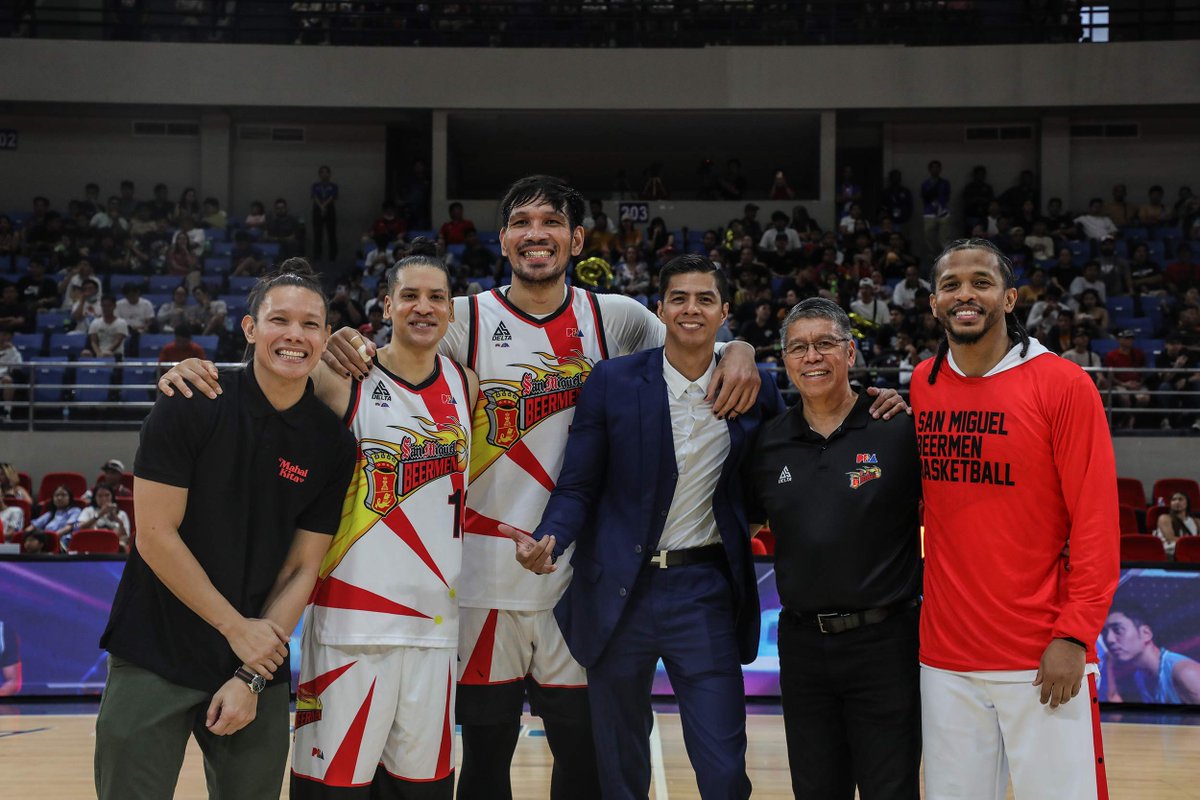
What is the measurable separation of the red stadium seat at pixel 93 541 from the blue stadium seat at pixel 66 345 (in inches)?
195

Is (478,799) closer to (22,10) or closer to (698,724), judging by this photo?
(698,724)

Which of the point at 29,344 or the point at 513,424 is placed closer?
the point at 513,424

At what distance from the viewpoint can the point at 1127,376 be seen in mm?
12805

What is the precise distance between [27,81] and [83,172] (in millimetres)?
1893

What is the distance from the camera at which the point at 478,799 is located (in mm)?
4113

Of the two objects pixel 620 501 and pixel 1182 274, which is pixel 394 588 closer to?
pixel 620 501

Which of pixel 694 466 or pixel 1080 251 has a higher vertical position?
pixel 1080 251

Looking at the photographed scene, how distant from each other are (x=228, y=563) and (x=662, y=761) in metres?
4.02

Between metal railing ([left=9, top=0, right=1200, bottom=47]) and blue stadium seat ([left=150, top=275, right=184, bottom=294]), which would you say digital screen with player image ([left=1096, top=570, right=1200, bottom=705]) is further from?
blue stadium seat ([left=150, top=275, right=184, bottom=294])

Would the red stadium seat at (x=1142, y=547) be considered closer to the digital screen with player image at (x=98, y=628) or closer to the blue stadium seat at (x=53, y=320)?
the digital screen with player image at (x=98, y=628)

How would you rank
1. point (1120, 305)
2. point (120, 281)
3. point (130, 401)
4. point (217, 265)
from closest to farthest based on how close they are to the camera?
point (130, 401) < point (1120, 305) < point (120, 281) < point (217, 265)

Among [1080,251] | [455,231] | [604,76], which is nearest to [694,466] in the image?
[455,231]

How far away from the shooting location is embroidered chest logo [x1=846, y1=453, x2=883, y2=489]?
3691 millimetres

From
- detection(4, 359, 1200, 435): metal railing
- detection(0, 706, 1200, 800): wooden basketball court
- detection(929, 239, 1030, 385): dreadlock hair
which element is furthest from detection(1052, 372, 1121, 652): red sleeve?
detection(4, 359, 1200, 435): metal railing
